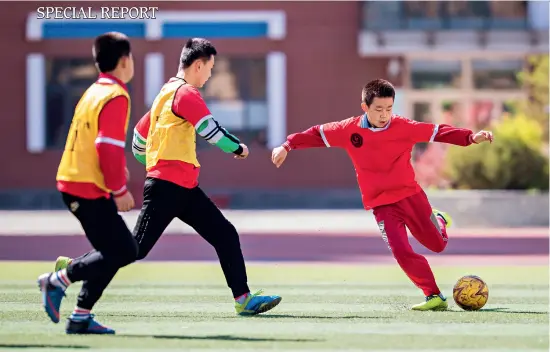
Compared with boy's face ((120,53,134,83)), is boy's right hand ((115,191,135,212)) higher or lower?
lower

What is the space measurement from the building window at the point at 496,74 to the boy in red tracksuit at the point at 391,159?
23482 millimetres

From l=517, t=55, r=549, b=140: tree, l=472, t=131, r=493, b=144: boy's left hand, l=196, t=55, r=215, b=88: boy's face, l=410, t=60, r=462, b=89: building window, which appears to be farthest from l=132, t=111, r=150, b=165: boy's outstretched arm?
l=410, t=60, r=462, b=89: building window

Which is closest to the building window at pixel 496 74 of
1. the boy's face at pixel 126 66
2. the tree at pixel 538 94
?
the tree at pixel 538 94

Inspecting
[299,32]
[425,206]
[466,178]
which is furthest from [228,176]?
[425,206]

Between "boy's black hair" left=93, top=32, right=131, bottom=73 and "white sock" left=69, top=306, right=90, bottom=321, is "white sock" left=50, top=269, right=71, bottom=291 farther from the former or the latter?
"boy's black hair" left=93, top=32, right=131, bottom=73

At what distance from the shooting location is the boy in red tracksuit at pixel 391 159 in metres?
9.24

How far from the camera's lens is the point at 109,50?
7.70m

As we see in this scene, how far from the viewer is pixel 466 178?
2048cm

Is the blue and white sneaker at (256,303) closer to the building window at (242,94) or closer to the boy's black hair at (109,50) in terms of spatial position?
the boy's black hair at (109,50)

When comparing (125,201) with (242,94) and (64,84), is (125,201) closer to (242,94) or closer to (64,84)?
(242,94)

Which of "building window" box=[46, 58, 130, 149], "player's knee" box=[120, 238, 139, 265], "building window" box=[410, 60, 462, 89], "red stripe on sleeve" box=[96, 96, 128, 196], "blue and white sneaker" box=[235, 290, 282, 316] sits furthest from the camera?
"building window" box=[410, 60, 462, 89]

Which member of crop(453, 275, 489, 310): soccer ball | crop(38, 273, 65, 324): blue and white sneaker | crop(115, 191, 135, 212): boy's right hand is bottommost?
crop(453, 275, 489, 310): soccer ball

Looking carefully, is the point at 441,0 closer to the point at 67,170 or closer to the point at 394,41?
the point at 394,41

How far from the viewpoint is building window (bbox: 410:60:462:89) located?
3225 centimetres
